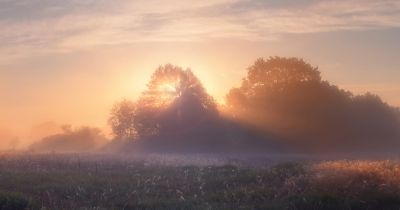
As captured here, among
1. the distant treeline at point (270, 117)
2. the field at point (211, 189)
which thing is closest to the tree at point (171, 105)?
the distant treeline at point (270, 117)

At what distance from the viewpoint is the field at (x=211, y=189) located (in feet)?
60.8

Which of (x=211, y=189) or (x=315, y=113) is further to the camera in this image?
(x=315, y=113)

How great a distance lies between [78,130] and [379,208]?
86.2 m

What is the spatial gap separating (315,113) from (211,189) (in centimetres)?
3797

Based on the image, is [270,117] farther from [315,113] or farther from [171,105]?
[171,105]

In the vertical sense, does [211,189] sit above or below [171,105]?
below

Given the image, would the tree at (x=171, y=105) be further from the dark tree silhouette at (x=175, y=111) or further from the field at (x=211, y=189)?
the field at (x=211, y=189)

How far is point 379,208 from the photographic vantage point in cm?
1820

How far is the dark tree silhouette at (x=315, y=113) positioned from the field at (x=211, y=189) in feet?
106

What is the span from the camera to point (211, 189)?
22328 millimetres

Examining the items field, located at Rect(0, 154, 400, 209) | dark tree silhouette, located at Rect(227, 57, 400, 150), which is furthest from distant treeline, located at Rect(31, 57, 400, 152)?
field, located at Rect(0, 154, 400, 209)

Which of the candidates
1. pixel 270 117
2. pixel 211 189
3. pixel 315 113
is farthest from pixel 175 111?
pixel 211 189

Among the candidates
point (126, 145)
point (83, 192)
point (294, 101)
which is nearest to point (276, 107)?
point (294, 101)

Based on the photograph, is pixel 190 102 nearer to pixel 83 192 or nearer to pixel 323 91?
pixel 323 91
